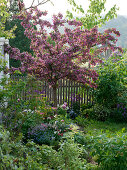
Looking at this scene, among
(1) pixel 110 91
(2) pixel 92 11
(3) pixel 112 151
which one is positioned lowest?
(3) pixel 112 151

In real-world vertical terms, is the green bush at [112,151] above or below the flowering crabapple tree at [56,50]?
below

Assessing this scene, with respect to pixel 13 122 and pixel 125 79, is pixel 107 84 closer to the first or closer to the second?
pixel 125 79

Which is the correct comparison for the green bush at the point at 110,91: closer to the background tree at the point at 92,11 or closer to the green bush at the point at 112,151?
the background tree at the point at 92,11

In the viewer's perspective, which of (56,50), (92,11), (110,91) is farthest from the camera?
(92,11)

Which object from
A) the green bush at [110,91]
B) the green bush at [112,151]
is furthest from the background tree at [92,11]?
the green bush at [112,151]

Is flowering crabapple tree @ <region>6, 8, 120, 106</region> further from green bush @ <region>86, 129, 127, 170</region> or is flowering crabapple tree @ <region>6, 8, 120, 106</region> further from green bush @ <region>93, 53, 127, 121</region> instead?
green bush @ <region>86, 129, 127, 170</region>

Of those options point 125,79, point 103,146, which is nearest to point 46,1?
point 125,79

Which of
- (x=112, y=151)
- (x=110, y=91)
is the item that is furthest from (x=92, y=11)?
(x=112, y=151)

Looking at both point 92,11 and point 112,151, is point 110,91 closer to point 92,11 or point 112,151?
point 92,11

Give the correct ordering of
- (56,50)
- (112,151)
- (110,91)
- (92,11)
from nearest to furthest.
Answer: (112,151) → (56,50) → (110,91) → (92,11)

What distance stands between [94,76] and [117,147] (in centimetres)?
373

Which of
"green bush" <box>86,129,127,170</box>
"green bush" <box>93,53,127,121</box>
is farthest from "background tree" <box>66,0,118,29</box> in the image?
"green bush" <box>86,129,127,170</box>

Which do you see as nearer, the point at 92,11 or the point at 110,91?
the point at 110,91

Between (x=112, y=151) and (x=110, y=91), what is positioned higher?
(x=110, y=91)
